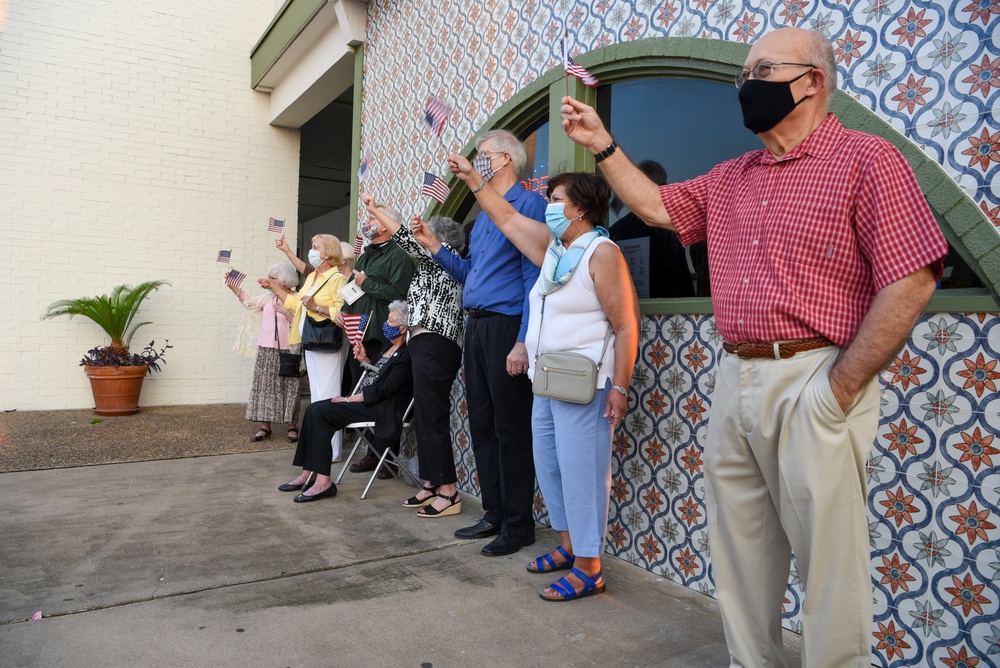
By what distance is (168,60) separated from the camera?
8.17 meters

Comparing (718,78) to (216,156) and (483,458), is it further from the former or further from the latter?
(216,156)

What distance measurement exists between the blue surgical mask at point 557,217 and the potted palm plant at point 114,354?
6320 millimetres

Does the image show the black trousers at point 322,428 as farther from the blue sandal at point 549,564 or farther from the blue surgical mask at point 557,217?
the blue surgical mask at point 557,217

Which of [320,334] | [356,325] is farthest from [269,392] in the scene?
[356,325]

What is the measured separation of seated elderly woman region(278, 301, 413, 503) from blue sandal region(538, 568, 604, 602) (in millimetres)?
1710

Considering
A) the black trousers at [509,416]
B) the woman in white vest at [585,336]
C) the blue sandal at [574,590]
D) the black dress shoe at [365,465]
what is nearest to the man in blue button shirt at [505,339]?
the black trousers at [509,416]

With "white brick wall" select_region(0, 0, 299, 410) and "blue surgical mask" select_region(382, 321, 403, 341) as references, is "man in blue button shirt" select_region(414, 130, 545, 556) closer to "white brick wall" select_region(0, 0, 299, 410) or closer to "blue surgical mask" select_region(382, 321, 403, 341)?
"blue surgical mask" select_region(382, 321, 403, 341)

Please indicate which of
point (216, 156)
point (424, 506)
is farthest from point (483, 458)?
point (216, 156)

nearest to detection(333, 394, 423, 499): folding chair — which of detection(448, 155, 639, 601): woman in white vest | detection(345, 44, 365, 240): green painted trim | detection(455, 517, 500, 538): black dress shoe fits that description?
detection(455, 517, 500, 538): black dress shoe

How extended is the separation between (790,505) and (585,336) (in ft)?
3.97

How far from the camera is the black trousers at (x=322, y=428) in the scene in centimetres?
429

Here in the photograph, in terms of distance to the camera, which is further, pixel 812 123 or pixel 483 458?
pixel 483 458

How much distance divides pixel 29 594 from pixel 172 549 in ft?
2.15

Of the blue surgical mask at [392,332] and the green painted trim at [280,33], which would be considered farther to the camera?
the green painted trim at [280,33]
